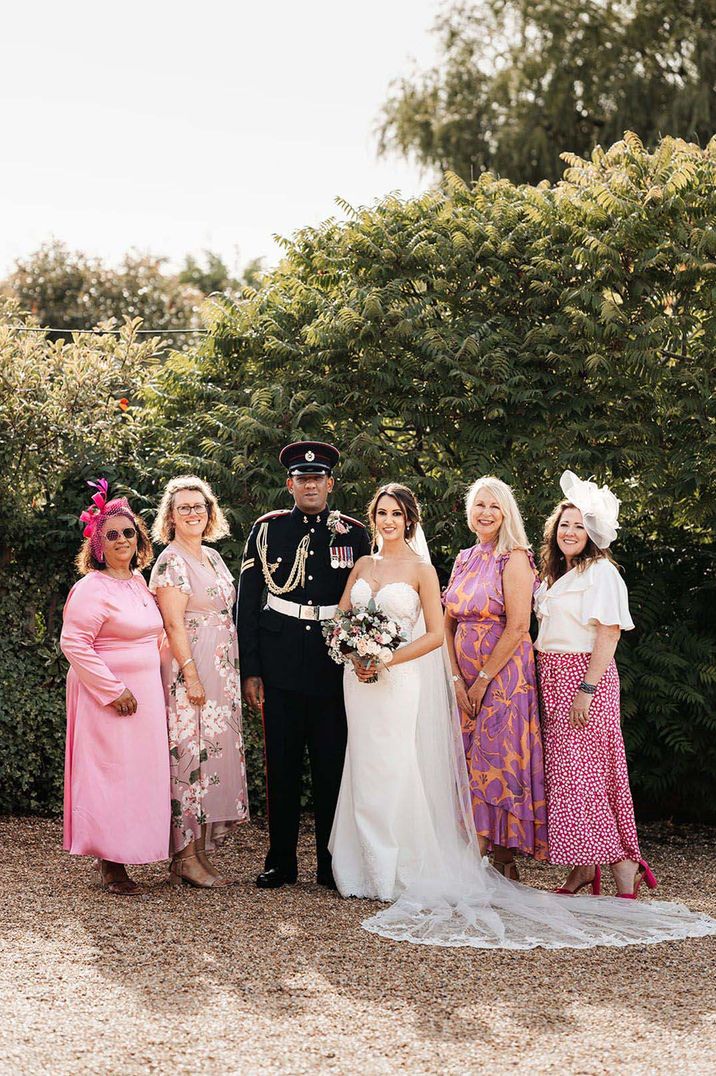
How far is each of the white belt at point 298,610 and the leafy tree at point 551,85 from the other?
15556mm

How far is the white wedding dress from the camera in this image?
6043mm

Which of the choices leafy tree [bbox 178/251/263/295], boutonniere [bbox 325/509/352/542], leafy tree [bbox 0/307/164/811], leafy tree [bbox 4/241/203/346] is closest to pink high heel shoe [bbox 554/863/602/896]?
boutonniere [bbox 325/509/352/542]

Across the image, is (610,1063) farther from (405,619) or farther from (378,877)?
(405,619)

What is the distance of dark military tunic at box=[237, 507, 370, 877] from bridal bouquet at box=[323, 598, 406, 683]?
324mm

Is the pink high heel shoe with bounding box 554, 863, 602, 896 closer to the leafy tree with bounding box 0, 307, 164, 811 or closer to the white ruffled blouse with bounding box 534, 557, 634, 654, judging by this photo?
the white ruffled blouse with bounding box 534, 557, 634, 654

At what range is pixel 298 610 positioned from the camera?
6.59 m

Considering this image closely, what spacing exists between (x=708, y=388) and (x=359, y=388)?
7.70 feet

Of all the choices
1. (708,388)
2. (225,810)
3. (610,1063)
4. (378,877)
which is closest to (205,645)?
(225,810)

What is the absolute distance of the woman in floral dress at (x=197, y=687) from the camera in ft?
21.2

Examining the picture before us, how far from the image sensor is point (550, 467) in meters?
8.14

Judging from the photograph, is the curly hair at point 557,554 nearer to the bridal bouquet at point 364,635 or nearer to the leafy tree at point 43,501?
the bridal bouquet at point 364,635

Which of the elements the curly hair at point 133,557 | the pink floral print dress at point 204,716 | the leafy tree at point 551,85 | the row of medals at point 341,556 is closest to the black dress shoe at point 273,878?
the pink floral print dress at point 204,716

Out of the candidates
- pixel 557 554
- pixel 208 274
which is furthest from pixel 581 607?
pixel 208 274

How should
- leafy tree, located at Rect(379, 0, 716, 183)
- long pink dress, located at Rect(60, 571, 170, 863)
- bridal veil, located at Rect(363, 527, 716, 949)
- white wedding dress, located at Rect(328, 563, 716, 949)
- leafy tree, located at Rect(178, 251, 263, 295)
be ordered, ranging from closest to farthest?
bridal veil, located at Rect(363, 527, 716, 949) → white wedding dress, located at Rect(328, 563, 716, 949) → long pink dress, located at Rect(60, 571, 170, 863) → leafy tree, located at Rect(379, 0, 716, 183) → leafy tree, located at Rect(178, 251, 263, 295)
